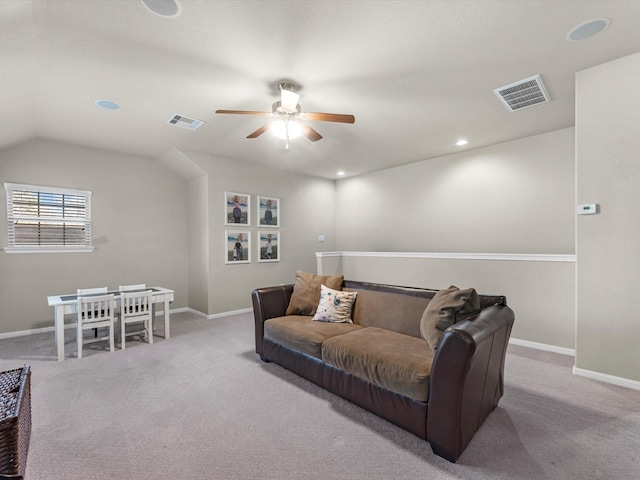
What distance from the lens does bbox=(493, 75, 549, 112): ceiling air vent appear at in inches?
117

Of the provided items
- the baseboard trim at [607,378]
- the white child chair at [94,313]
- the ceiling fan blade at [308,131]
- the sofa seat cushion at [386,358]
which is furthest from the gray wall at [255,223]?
the baseboard trim at [607,378]

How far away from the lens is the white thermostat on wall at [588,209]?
2.81m

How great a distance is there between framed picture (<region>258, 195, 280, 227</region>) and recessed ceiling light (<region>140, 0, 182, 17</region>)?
3.90 meters

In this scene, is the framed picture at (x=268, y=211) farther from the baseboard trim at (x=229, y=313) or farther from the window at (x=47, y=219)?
the window at (x=47, y=219)

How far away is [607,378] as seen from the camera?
109 inches

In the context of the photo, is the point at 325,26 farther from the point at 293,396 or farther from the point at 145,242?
the point at 145,242

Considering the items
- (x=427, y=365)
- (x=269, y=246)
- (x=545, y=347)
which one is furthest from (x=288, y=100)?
(x=545, y=347)

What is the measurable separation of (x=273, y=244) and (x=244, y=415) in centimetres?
399

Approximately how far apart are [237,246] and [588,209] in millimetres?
4822

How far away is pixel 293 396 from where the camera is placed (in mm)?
2584

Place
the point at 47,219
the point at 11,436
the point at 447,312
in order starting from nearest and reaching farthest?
1. the point at 11,436
2. the point at 447,312
3. the point at 47,219

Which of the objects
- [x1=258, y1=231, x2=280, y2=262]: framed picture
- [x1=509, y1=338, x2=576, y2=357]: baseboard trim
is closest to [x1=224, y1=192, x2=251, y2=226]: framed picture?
[x1=258, y1=231, x2=280, y2=262]: framed picture

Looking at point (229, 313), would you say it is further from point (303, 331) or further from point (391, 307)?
point (391, 307)

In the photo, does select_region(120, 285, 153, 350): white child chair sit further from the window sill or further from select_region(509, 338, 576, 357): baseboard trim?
select_region(509, 338, 576, 357): baseboard trim
